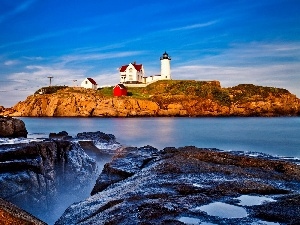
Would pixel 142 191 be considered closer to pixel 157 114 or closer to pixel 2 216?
pixel 2 216

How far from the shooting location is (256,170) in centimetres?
995

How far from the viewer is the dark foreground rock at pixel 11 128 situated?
2440cm

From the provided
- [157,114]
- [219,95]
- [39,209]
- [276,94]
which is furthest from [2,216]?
[276,94]

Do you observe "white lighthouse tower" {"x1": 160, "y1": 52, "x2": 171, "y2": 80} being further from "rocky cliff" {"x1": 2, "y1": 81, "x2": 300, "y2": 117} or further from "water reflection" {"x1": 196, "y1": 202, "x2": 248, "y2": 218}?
"water reflection" {"x1": 196, "y1": 202, "x2": 248, "y2": 218}

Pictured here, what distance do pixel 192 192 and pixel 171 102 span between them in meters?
112

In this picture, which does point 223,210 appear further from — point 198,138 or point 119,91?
point 119,91

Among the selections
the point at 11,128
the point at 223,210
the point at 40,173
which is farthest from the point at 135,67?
the point at 223,210

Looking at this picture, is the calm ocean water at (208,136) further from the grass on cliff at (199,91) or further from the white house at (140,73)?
the white house at (140,73)

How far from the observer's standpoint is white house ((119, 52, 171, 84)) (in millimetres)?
134375

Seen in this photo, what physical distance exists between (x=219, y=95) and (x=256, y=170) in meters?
117

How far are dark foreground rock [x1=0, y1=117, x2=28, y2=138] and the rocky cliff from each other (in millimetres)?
88888

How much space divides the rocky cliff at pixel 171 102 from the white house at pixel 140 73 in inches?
253

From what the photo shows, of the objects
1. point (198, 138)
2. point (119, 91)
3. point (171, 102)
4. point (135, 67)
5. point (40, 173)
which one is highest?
point (135, 67)

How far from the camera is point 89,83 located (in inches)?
5315
